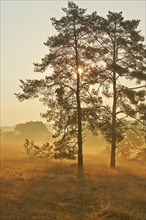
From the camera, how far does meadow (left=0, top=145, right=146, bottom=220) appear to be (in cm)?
1393

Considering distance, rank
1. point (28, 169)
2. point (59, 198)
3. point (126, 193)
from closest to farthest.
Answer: point (59, 198) < point (126, 193) < point (28, 169)

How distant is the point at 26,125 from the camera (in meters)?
111

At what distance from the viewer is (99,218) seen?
13.4 m

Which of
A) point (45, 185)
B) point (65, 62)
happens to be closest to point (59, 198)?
point (45, 185)

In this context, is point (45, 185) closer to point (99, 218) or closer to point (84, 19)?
point (99, 218)

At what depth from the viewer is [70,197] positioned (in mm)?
17641

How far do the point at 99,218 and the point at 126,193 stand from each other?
5666 millimetres

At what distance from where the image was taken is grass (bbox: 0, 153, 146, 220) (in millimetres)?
13930

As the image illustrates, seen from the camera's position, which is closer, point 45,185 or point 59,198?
point 59,198

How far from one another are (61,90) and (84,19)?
607 centimetres

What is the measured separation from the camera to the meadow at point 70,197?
13930mm

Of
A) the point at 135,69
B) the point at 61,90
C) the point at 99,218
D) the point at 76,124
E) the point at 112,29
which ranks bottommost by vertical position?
the point at 99,218

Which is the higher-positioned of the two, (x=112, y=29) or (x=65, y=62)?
(x=112, y=29)

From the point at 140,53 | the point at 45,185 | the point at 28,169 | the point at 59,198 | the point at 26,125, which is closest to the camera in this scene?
the point at 59,198
